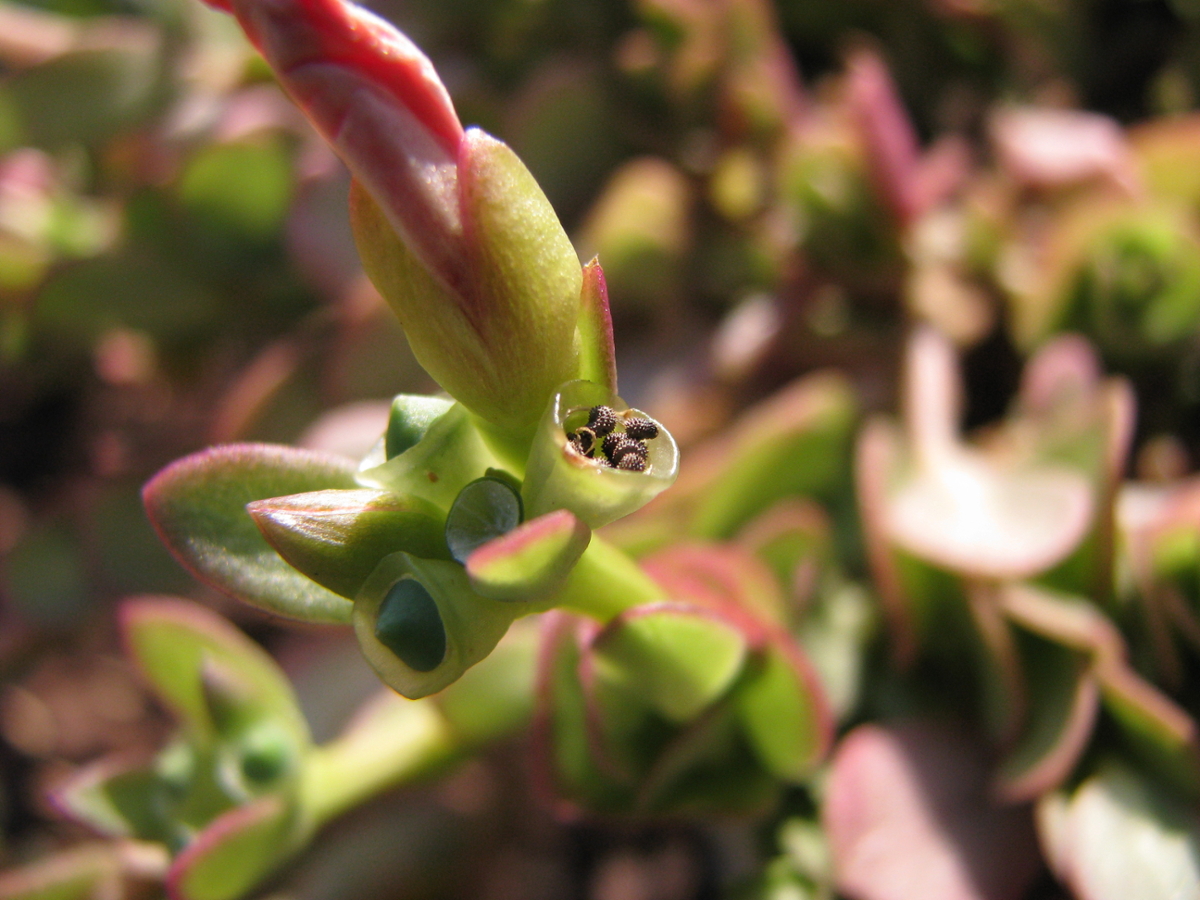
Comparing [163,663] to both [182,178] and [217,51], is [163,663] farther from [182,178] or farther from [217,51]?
[217,51]

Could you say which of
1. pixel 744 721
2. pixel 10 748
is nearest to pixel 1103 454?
pixel 744 721

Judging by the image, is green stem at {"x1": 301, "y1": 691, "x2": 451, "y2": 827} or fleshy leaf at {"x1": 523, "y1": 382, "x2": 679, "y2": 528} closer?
fleshy leaf at {"x1": 523, "y1": 382, "x2": 679, "y2": 528}

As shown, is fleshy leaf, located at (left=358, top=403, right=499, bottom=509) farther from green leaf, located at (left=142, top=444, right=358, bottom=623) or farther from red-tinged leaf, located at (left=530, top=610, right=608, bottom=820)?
red-tinged leaf, located at (left=530, top=610, right=608, bottom=820)

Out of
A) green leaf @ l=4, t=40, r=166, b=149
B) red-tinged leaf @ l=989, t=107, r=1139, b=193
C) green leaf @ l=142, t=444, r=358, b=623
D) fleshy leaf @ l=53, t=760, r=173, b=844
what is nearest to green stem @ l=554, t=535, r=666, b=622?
green leaf @ l=142, t=444, r=358, b=623

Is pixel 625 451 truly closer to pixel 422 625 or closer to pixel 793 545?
pixel 422 625

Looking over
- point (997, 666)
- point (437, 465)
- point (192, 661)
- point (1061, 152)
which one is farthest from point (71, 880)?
point (1061, 152)

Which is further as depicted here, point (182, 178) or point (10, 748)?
point (10, 748)

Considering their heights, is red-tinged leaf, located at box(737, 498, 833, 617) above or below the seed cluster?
below
